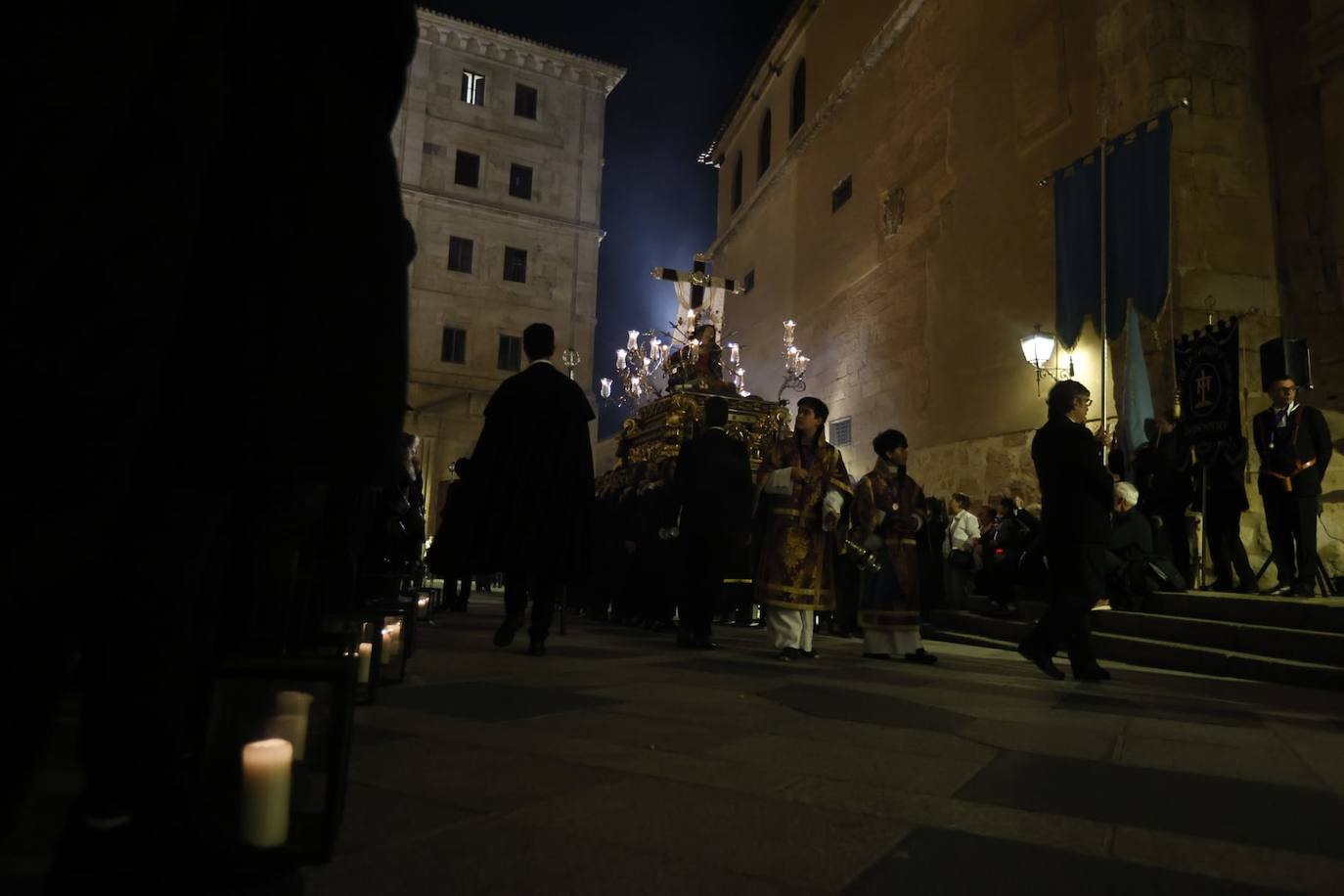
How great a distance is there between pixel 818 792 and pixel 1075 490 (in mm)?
4137

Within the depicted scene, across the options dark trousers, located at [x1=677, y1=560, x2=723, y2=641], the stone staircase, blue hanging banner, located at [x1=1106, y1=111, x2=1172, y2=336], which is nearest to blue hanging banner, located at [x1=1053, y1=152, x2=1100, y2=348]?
blue hanging banner, located at [x1=1106, y1=111, x2=1172, y2=336]

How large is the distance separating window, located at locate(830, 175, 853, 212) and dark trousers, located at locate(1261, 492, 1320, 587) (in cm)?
1442

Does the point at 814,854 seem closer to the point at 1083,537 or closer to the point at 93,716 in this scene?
the point at 93,716

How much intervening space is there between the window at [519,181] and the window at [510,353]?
18.6 feet

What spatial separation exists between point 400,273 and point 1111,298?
12.0m

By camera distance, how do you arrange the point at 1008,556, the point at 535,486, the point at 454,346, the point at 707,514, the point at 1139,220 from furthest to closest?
the point at 454,346, the point at 1139,220, the point at 1008,556, the point at 707,514, the point at 535,486

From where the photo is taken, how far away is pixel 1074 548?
5.55 meters

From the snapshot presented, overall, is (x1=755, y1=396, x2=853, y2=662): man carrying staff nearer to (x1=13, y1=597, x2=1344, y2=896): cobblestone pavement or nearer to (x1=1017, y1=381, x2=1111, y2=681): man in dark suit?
(x1=1017, y1=381, x2=1111, y2=681): man in dark suit

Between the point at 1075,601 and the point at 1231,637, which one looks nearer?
the point at 1075,601

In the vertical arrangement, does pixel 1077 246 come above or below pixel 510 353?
below

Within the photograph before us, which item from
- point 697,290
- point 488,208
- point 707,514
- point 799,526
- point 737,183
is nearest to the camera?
point 799,526

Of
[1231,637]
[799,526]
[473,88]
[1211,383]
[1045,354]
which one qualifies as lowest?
[1231,637]

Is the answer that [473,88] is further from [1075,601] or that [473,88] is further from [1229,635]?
[1075,601]

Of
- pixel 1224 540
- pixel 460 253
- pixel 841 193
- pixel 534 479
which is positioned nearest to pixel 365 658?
pixel 534 479
